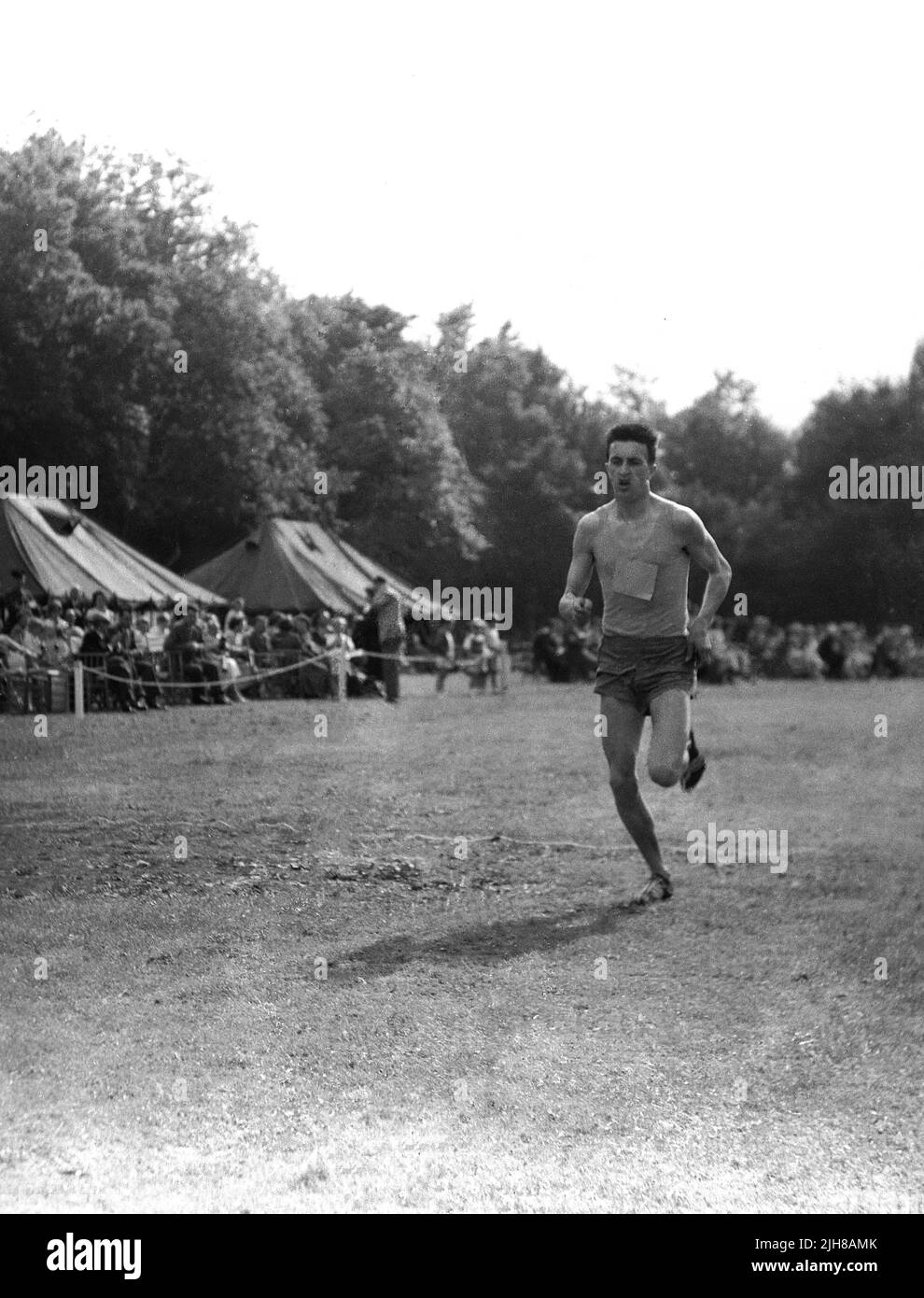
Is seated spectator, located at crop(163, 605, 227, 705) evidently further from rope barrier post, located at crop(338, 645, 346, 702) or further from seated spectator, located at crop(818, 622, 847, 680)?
seated spectator, located at crop(818, 622, 847, 680)

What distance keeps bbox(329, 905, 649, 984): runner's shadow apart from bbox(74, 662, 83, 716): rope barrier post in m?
1.77

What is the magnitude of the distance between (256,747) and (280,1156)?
3.10 metres

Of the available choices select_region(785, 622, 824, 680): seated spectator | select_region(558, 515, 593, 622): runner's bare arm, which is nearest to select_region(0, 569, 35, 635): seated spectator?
select_region(558, 515, 593, 622): runner's bare arm

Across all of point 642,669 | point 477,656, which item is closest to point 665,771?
point 642,669

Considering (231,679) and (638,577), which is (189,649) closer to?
(231,679)

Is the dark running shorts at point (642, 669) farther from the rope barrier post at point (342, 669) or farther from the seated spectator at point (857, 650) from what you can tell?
the seated spectator at point (857, 650)

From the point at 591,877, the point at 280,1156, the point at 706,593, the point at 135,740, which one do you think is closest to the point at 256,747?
the point at 135,740

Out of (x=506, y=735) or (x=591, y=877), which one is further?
(x=506, y=735)

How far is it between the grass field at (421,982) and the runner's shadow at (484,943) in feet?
0.07

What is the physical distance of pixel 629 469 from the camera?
6934mm

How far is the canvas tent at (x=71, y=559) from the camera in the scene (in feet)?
23.3

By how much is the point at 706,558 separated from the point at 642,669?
0.54 m

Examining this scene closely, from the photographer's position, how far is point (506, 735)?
31.8 ft
